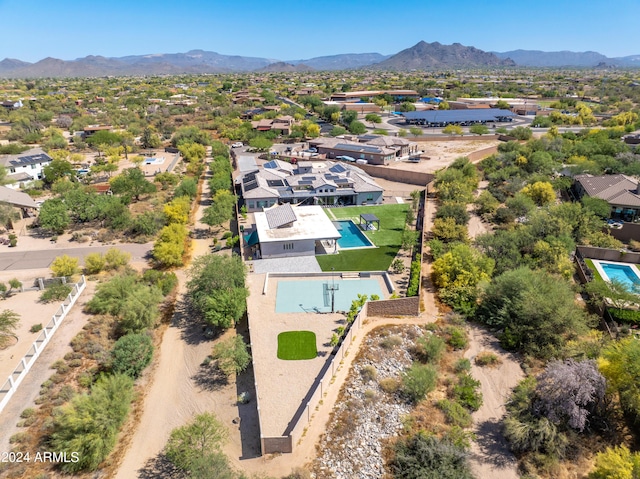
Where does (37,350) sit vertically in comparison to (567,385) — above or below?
below

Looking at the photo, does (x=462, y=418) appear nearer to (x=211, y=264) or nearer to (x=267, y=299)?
(x=267, y=299)

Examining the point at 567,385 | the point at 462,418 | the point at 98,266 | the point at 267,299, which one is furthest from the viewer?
the point at 98,266

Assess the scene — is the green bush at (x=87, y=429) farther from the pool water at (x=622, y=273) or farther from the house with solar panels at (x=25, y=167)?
the house with solar panels at (x=25, y=167)

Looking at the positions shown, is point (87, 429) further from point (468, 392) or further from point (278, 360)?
point (468, 392)

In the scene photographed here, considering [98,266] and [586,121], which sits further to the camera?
[586,121]

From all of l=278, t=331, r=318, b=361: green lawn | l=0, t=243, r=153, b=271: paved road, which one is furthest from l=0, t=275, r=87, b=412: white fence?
l=278, t=331, r=318, b=361: green lawn

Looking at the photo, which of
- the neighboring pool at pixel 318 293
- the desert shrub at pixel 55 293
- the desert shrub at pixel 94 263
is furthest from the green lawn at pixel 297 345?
the desert shrub at pixel 94 263

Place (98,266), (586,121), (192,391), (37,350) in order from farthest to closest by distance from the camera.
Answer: (586,121) < (98,266) < (37,350) < (192,391)

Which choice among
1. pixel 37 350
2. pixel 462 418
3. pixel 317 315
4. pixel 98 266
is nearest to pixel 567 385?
pixel 462 418
